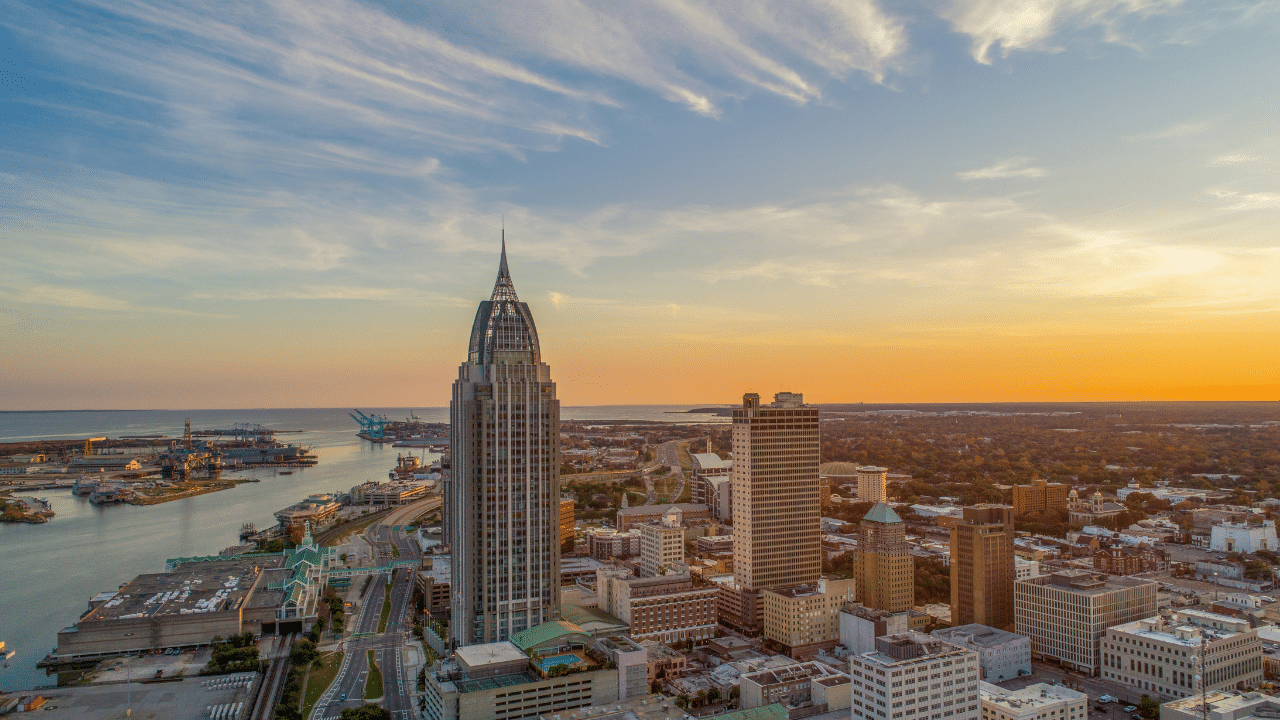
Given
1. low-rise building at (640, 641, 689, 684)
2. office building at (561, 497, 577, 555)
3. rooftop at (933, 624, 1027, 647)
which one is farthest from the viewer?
office building at (561, 497, 577, 555)

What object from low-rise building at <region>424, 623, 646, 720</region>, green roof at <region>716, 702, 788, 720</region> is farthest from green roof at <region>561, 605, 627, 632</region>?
green roof at <region>716, 702, 788, 720</region>

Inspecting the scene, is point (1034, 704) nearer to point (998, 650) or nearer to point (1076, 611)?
point (998, 650)

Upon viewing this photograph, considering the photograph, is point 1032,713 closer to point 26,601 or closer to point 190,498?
point 26,601

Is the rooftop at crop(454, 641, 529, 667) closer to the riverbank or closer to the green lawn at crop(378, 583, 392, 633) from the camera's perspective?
the green lawn at crop(378, 583, 392, 633)

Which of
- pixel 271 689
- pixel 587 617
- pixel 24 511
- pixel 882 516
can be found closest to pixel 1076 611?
pixel 882 516

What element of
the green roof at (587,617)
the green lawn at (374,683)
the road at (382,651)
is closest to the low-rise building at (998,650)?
the green roof at (587,617)

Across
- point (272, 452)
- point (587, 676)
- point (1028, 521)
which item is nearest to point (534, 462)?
point (587, 676)
